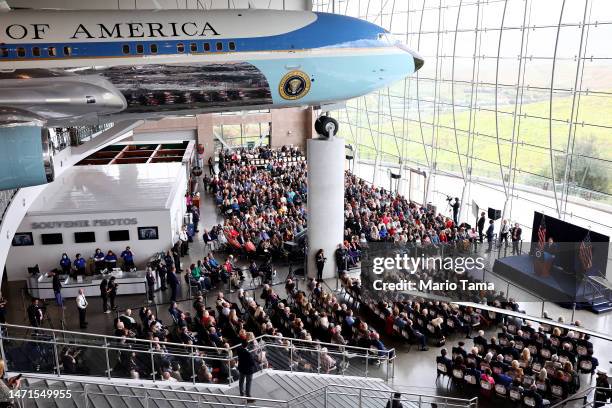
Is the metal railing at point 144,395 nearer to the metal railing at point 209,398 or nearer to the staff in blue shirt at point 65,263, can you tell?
the metal railing at point 209,398

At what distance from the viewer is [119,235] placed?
65.5 feet

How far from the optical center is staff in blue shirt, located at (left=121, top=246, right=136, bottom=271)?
63.0 feet

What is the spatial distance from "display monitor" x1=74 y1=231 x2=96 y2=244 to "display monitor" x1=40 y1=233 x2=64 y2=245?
19.1 inches

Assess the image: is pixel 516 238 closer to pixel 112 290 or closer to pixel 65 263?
pixel 112 290

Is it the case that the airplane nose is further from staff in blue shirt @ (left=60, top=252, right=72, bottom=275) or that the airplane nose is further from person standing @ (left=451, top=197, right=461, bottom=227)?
staff in blue shirt @ (left=60, top=252, right=72, bottom=275)

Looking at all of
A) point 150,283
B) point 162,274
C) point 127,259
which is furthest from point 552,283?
point 127,259

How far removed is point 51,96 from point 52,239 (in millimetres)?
8068

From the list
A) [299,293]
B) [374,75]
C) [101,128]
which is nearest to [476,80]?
[374,75]

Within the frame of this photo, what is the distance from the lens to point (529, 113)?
2189 cm

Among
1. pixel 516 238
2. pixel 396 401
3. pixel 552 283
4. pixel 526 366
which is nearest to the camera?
pixel 396 401

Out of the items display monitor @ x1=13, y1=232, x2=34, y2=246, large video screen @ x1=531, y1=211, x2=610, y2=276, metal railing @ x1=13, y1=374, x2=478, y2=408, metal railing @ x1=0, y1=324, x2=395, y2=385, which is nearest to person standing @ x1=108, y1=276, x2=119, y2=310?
display monitor @ x1=13, y1=232, x2=34, y2=246

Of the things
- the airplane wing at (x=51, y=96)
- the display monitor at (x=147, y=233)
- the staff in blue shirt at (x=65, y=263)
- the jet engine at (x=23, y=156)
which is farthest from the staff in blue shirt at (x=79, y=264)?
the jet engine at (x=23, y=156)

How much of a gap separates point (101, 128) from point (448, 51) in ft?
56.2

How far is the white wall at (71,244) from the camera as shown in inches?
764
